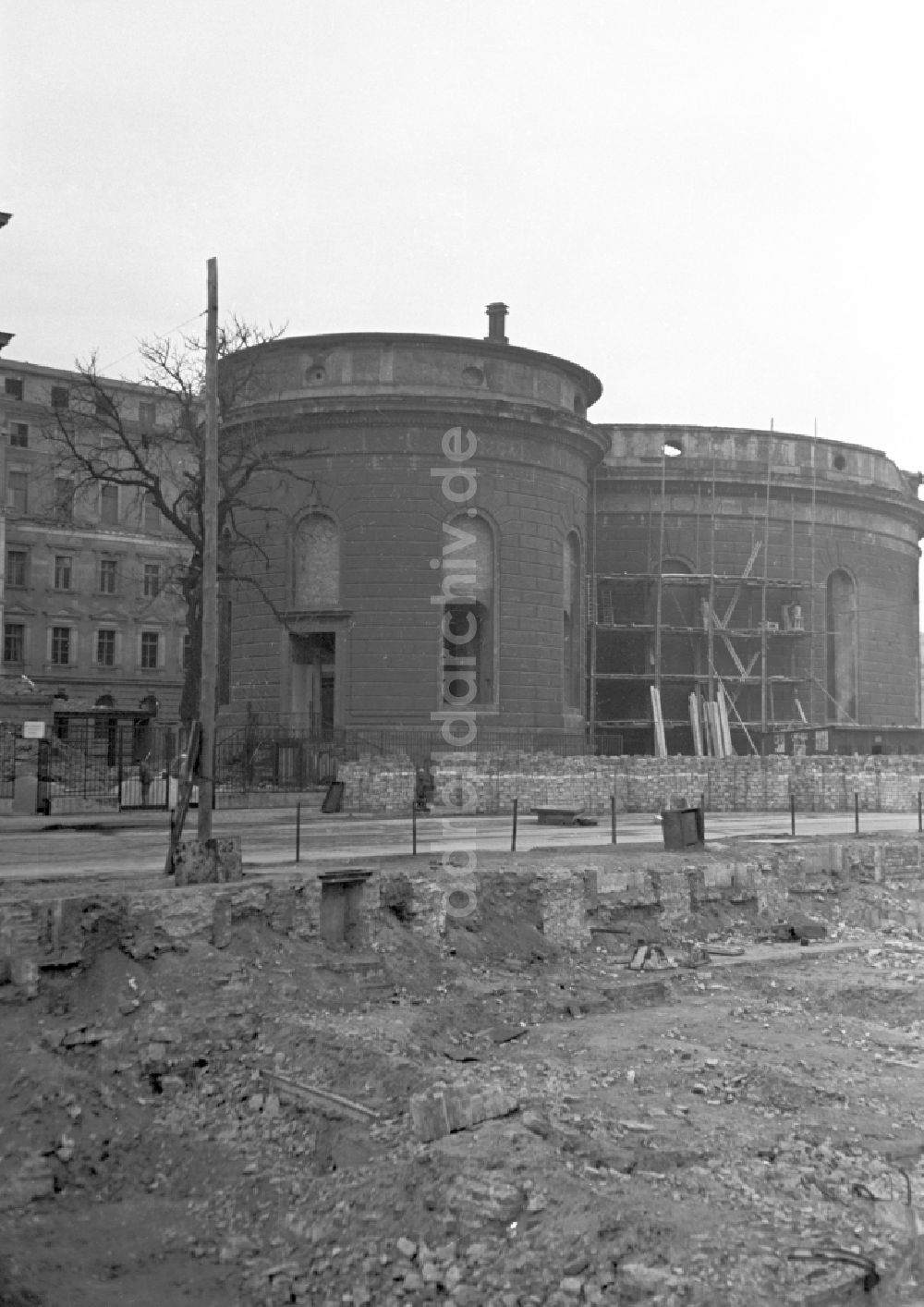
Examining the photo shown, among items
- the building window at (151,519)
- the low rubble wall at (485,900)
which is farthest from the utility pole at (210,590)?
the building window at (151,519)

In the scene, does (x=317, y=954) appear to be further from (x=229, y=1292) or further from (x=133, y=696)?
(x=133, y=696)

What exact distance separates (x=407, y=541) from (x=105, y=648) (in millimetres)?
29667

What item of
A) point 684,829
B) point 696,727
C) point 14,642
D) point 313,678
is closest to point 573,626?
point 696,727

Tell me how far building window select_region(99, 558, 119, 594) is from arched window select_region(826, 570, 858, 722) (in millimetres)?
32401

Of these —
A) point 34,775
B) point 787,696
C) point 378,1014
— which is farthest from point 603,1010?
point 787,696

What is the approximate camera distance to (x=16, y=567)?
57156 mm

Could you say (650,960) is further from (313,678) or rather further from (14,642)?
(14,642)

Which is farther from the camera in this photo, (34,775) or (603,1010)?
(34,775)

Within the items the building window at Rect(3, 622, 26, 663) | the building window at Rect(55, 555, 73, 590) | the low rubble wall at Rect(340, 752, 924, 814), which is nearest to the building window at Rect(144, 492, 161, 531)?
the building window at Rect(55, 555, 73, 590)

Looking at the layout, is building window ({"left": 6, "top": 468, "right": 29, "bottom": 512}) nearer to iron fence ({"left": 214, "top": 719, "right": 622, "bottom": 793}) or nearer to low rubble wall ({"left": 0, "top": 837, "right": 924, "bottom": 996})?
iron fence ({"left": 214, "top": 719, "right": 622, "bottom": 793})

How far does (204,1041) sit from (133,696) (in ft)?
166

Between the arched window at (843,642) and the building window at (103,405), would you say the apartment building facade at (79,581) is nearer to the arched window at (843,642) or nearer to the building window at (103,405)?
the building window at (103,405)

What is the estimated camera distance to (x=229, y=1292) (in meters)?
8.20

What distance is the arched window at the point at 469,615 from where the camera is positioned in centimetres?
3447
